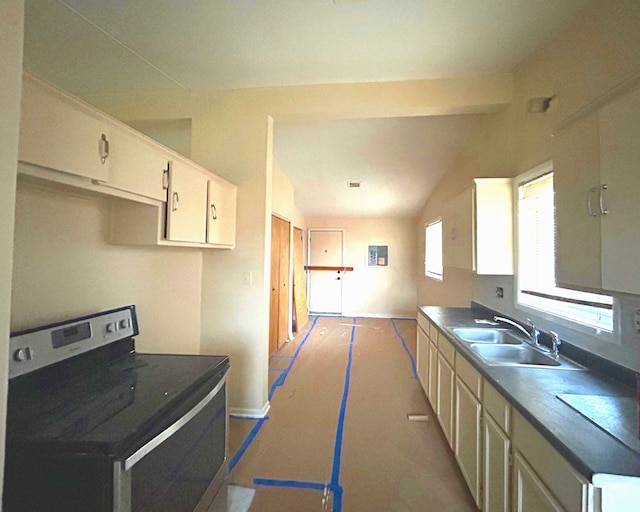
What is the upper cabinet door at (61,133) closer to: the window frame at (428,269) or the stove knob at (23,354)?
the stove knob at (23,354)

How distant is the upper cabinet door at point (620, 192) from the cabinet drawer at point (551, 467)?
23.8 inches

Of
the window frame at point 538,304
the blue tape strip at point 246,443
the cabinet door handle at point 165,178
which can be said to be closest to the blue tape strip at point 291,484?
the blue tape strip at point 246,443

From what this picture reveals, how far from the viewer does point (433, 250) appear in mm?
5496

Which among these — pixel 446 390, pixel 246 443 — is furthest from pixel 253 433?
pixel 446 390

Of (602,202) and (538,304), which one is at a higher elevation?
(602,202)

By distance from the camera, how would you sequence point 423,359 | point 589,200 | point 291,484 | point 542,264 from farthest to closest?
point 423,359 < point 542,264 < point 291,484 < point 589,200

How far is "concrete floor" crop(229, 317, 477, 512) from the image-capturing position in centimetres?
177

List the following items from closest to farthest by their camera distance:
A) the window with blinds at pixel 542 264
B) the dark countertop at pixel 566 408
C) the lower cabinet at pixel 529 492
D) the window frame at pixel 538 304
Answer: the dark countertop at pixel 566 408 → the lower cabinet at pixel 529 492 → the window frame at pixel 538 304 → the window with blinds at pixel 542 264

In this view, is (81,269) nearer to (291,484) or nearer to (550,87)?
(291,484)

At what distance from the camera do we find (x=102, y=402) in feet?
3.65

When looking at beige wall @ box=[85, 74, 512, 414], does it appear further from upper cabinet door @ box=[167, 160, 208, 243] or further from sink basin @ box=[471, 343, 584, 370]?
sink basin @ box=[471, 343, 584, 370]

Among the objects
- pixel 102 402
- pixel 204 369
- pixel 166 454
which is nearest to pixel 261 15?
pixel 204 369

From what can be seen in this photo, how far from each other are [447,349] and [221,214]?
2.01 meters

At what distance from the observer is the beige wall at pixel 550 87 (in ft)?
4.75
